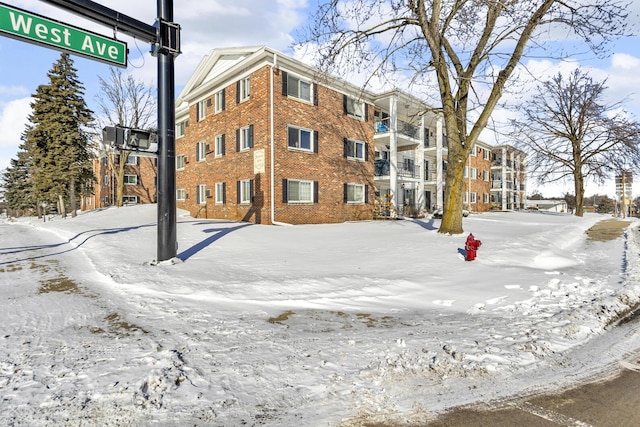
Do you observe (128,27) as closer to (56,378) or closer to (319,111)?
(56,378)

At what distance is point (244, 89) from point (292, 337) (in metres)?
16.7

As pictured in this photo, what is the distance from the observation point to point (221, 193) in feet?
63.4

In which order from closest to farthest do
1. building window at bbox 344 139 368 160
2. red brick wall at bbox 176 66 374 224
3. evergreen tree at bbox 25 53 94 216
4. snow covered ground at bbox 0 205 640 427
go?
snow covered ground at bbox 0 205 640 427 < red brick wall at bbox 176 66 374 224 < building window at bbox 344 139 368 160 < evergreen tree at bbox 25 53 94 216

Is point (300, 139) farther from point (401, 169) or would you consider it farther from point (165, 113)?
point (165, 113)

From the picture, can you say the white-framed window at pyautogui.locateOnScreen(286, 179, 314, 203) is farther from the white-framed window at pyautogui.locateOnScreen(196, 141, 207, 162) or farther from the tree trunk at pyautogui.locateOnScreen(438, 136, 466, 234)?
the tree trunk at pyautogui.locateOnScreen(438, 136, 466, 234)

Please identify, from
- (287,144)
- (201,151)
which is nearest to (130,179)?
(201,151)

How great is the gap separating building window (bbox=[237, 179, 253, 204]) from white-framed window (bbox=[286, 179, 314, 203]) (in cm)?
213

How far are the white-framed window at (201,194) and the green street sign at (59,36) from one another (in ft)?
51.0

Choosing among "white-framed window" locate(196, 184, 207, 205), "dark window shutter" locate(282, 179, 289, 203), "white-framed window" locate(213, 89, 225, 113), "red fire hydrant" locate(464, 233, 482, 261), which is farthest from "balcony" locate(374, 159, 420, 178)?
"red fire hydrant" locate(464, 233, 482, 261)

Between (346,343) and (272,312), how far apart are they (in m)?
1.40

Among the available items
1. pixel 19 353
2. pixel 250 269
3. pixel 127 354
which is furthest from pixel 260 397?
pixel 250 269

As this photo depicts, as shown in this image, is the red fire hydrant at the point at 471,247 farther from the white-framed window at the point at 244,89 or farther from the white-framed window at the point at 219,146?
the white-framed window at the point at 219,146

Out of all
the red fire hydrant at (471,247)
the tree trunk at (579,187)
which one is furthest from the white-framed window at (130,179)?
the tree trunk at (579,187)

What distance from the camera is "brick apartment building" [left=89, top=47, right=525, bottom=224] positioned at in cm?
1606
